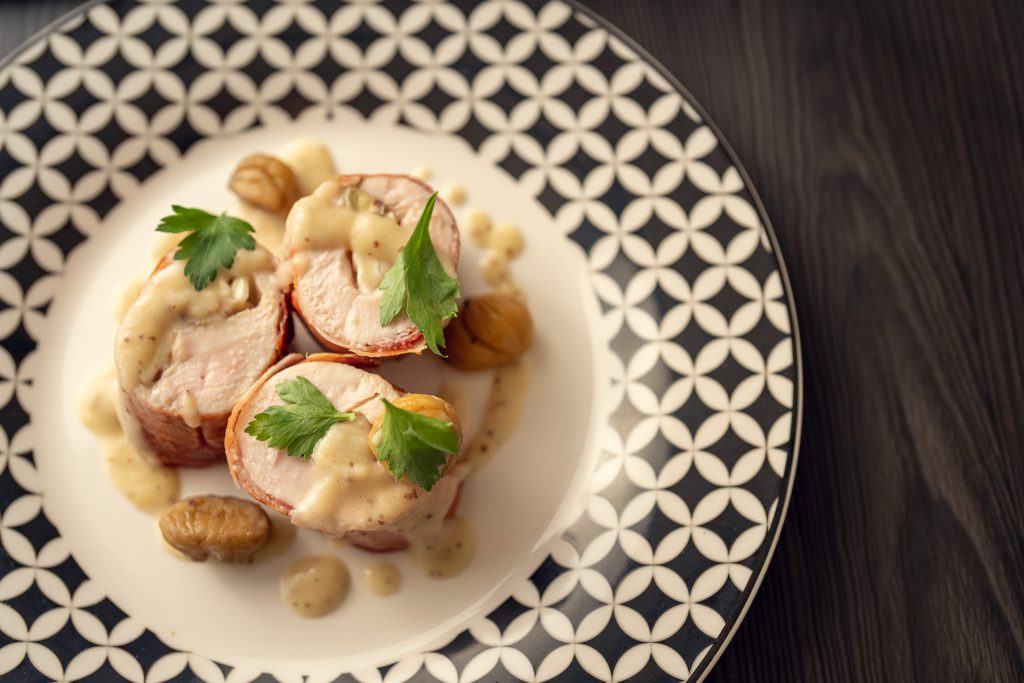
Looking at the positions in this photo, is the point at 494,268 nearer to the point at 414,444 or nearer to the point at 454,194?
the point at 454,194

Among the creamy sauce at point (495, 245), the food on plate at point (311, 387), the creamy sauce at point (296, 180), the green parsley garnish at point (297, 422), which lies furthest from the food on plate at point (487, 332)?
the creamy sauce at point (296, 180)

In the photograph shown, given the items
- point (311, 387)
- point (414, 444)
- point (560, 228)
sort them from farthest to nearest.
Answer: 1. point (560, 228)
2. point (311, 387)
3. point (414, 444)

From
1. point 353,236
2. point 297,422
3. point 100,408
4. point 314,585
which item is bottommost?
point 314,585

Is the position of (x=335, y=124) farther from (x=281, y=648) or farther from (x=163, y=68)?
(x=281, y=648)

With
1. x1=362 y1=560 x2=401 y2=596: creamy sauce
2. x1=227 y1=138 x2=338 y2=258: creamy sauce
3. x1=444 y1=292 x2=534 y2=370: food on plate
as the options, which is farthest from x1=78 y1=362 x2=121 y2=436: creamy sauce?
x1=444 y1=292 x2=534 y2=370: food on plate

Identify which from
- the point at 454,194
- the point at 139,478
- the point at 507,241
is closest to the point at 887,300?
the point at 507,241

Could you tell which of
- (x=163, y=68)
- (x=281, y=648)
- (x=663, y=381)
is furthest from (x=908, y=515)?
(x=163, y=68)
